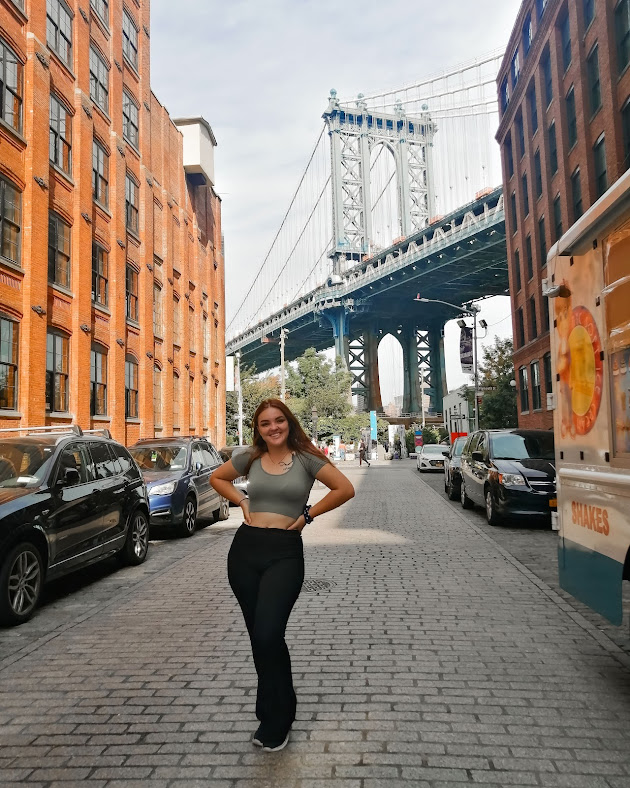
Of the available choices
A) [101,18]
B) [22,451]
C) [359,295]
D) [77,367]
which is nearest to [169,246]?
[101,18]

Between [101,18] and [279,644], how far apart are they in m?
26.1

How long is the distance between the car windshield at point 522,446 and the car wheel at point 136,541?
22.0 feet

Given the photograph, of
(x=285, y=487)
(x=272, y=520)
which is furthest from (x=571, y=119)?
(x=272, y=520)

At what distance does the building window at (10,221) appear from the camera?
16828 mm

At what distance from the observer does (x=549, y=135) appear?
104 feet

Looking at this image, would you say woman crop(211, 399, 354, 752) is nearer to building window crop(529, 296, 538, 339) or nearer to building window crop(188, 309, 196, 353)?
building window crop(188, 309, 196, 353)

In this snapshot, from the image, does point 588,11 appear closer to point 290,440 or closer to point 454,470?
point 454,470


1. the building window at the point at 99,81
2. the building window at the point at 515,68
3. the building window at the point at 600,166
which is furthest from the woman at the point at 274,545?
the building window at the point at 515,68

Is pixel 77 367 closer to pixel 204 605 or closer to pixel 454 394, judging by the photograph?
pixel 204 605

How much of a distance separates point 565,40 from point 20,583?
102 feet

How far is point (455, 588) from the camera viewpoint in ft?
23.7

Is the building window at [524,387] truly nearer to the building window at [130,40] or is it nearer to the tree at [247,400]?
the tree at [247,400]

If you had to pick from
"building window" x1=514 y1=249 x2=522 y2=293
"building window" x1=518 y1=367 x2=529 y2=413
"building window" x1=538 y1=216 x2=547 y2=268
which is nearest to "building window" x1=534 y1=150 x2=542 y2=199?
"building window" x1=538 y1=216 x2=547 y2=268

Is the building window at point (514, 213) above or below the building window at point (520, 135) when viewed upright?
below
